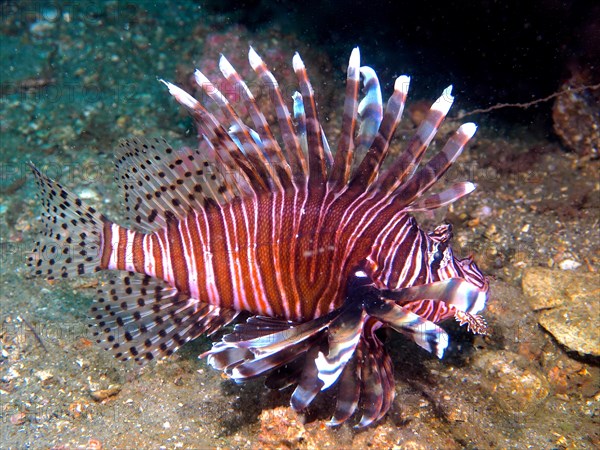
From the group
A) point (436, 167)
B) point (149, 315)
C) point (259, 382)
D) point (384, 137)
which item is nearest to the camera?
point (436, 167)

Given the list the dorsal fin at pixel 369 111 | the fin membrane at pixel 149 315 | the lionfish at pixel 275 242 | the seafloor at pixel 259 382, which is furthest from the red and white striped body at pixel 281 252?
the seafloor at pixel 259 382

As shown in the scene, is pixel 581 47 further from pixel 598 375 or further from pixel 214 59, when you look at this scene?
pixel 214 59

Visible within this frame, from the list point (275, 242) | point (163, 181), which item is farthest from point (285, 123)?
point (163, 181)

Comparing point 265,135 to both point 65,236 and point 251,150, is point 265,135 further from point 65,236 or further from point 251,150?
point 65,236

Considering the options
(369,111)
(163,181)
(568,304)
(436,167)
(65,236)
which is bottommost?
(65,236)

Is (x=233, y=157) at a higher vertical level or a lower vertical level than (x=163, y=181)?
higher

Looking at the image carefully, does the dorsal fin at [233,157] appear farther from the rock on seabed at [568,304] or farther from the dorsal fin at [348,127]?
the rock on seabed at [568,304]
